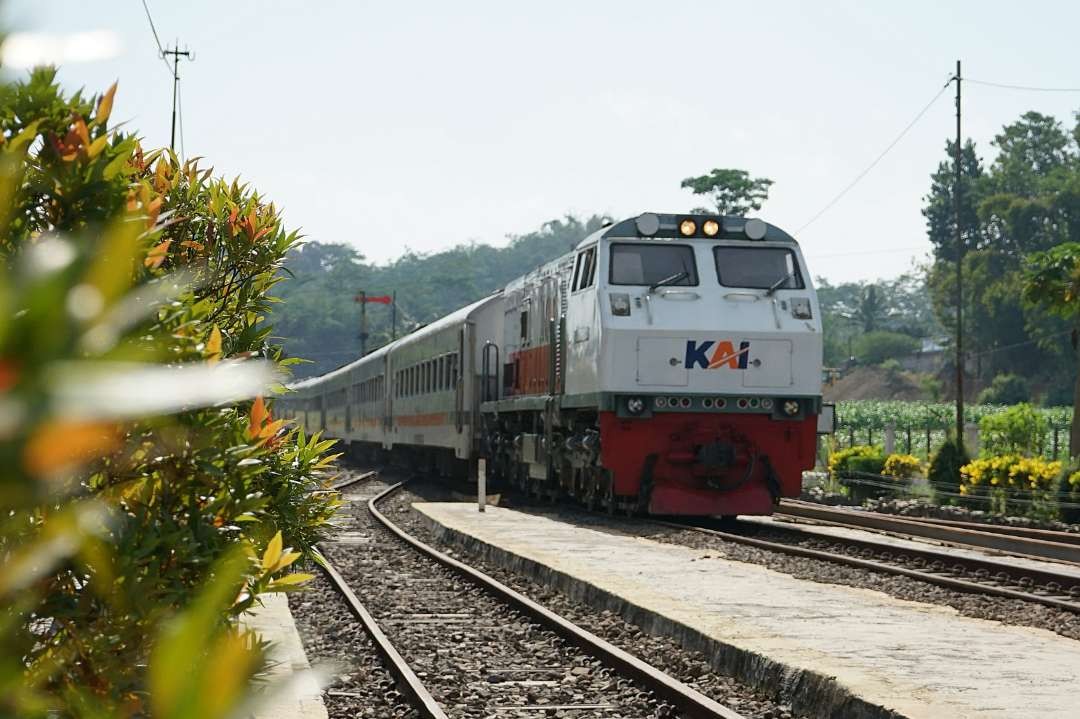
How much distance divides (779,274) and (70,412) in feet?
62.5

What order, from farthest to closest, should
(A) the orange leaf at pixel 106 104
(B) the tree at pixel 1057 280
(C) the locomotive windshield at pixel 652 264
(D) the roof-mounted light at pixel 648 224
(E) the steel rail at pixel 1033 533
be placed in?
(B) the tree at pixel 1057 280 → (D) the roof-mounted light at pixel 648 224 → (C) the locomotive windshield at pixel 652 264 → (E) the steel rail at pixel 1033 533 → (A) the orange leaf at pixel 106 104

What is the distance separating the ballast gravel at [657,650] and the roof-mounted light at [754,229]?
6.26 meters

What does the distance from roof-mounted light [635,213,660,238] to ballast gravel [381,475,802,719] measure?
5.34m

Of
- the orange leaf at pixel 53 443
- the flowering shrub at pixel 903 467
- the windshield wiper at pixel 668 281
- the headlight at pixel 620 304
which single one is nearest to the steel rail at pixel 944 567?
the headlight at pixel 620 304

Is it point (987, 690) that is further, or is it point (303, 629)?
point (303, 629)

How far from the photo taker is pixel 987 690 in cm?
712

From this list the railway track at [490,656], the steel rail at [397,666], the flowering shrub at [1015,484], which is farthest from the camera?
the flowering shrub at [1015,484]

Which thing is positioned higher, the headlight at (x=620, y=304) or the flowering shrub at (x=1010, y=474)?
the headlight at (x=620, y=304)

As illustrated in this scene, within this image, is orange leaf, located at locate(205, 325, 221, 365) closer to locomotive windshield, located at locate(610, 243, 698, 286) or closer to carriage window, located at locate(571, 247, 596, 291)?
Answer: locomotive windshield, located at locate(610, 243, 698, 286)

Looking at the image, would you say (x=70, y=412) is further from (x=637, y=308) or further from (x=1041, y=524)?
(x=1041, y=524)

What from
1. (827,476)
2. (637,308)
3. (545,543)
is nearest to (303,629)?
(545,543)

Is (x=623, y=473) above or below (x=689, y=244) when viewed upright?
below

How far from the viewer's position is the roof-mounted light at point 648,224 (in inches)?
749

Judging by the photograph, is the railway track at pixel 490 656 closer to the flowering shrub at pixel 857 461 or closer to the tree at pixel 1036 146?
the flowering shrub at pixel 857 461
